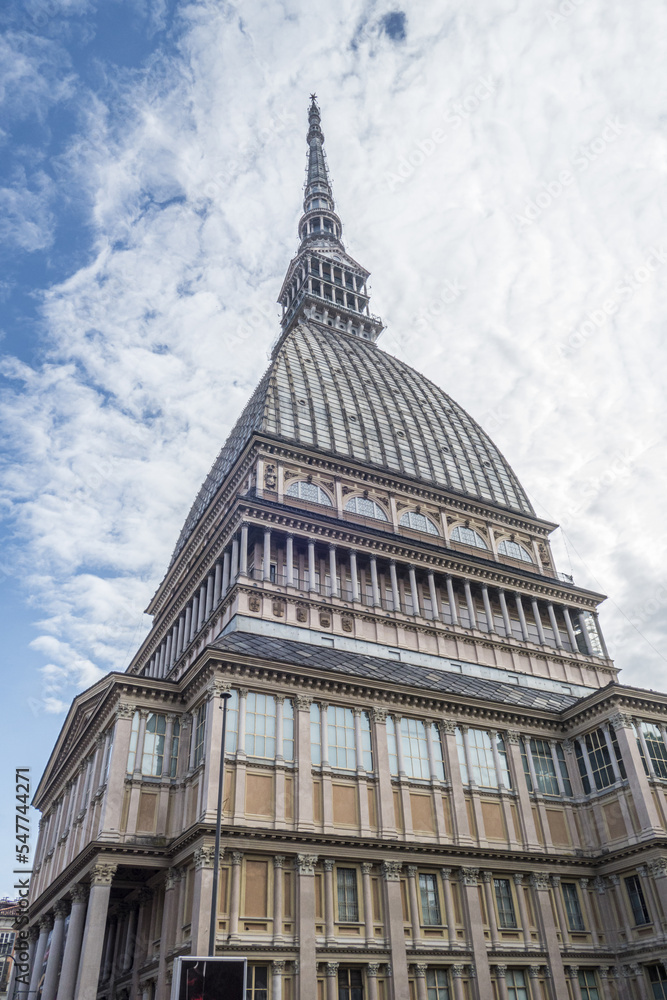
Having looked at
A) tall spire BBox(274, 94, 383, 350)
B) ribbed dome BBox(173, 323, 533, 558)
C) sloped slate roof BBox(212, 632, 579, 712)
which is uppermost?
tall spire BBox(274, 94, 383, 350)

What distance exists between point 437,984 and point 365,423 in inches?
1826

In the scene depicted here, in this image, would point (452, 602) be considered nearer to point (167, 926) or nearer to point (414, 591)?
point (414, 591)

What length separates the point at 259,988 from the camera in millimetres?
33750

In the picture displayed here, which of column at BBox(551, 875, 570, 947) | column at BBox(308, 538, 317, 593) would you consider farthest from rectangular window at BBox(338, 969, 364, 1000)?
column at BBox(308, 538, 317, 593)

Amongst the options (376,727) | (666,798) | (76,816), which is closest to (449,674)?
(376,727)

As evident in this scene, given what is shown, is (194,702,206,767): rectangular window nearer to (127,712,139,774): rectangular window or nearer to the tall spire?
(127,712,139,774): rectangular window

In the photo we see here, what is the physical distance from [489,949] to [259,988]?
12.9 meters

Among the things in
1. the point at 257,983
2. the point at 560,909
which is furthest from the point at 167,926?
the point at 560,909

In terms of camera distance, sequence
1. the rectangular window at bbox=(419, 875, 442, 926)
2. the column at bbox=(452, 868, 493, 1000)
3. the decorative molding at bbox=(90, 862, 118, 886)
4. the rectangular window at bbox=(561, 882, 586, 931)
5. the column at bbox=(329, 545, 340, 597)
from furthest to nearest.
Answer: the column at bbox=(329, 545, 340, 597) < the rectangular window at bbox=(561, 882, 586, 931) < the rectangular window at bbox=(419, 875, 442, 926) < the column at bbox=(452, 868, 493, 1000) < the decorative molding at bbox=(90, 862, 118, 886)

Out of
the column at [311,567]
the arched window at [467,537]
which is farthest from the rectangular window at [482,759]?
the arched window at [467,537]

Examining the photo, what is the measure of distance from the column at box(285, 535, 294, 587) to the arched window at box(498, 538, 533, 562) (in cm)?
2273

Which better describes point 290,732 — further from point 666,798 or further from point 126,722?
point 666,798

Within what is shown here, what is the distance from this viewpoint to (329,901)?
3694cm

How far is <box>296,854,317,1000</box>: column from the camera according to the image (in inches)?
1352
